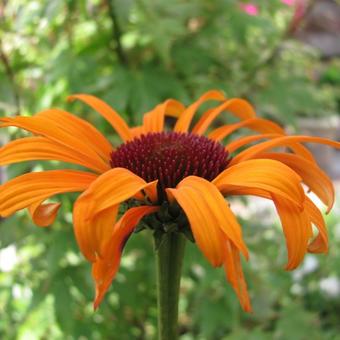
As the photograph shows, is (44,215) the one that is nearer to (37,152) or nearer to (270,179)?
(37,152)

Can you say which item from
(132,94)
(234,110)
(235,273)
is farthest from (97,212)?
(132,94)

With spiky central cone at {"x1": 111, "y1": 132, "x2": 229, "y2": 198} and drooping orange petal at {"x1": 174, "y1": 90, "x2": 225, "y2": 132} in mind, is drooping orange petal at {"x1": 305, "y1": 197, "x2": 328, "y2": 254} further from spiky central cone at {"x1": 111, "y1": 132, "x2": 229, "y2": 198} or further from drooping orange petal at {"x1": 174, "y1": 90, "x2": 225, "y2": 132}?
drooping orange petal at {"x1": 174, "y1": 90, "x2": 225, "y2": 132}

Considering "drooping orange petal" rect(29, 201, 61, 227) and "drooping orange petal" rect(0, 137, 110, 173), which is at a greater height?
"drooping orange petal" rect(0, 137, 110, 173)

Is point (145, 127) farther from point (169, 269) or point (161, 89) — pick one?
point (161, 89)

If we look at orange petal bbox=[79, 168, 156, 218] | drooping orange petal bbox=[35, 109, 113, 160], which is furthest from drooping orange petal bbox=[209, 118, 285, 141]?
orange petal bbox=[79, 168, 156, 218]

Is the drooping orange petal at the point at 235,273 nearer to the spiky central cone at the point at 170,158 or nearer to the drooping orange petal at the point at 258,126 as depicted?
the spiky central cone at the point at 170,158

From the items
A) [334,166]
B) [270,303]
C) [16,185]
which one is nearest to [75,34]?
[270,303]
